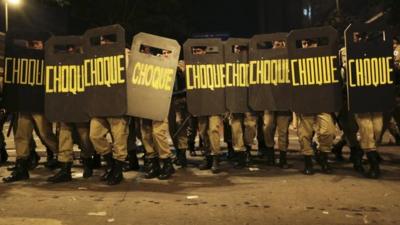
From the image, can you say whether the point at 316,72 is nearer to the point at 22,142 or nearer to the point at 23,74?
the point at 23,74

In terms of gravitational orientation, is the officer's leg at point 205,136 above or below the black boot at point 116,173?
above

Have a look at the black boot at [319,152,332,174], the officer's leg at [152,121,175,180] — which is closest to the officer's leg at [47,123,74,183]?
the officer's leg at [152,121,175,180]

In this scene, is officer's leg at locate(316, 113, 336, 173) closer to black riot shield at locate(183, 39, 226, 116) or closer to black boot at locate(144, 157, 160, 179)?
black riot shield at locate(183, 39, 226, 116)

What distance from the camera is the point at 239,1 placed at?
61.3 meters

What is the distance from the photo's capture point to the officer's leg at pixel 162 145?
22.2 ft

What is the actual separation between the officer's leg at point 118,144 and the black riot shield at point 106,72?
0.18 meters

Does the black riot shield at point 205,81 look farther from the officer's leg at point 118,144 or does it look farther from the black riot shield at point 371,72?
the black riot shield at point 371,72

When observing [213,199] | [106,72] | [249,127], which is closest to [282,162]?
[249,127]

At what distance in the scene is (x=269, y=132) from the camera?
7.56m

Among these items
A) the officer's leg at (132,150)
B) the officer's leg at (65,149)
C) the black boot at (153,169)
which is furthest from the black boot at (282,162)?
the officer's leg at (65,149)

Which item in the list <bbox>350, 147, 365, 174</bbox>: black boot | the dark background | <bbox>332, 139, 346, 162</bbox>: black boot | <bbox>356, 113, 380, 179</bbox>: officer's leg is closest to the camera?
<bbox>356, 113, 380, 179</bbox>: officer's leg

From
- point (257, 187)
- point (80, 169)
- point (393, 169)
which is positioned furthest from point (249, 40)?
point (80, 169)

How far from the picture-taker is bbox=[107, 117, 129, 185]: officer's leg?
6477 millimetres

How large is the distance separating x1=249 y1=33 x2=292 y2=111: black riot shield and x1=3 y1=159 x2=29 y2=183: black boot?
3183mm
